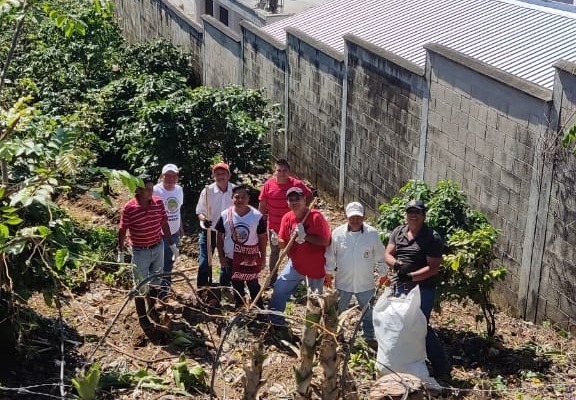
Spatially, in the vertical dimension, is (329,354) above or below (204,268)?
above

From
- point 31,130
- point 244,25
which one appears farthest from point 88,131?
point 31,130

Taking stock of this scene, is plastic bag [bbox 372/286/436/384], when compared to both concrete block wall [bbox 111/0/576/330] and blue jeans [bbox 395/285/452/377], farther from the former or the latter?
concrete block wall [bbox 111/0/576/330]

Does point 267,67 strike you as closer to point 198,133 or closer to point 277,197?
point 198,133

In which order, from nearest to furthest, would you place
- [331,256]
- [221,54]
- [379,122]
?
[331,256]
[379,122]
[221,54]

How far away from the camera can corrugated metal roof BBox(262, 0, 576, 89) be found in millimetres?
11219

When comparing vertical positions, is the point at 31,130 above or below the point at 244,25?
above

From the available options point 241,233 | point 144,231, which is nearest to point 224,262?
point 241,233

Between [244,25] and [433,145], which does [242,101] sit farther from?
[433,145]

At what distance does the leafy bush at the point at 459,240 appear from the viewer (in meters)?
7.88

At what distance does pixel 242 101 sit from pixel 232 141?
0.80 meters

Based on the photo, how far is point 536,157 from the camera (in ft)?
28.6

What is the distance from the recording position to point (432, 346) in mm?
7582

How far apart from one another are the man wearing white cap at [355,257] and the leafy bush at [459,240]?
2.02 ft

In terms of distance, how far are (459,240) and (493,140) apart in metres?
1.81
